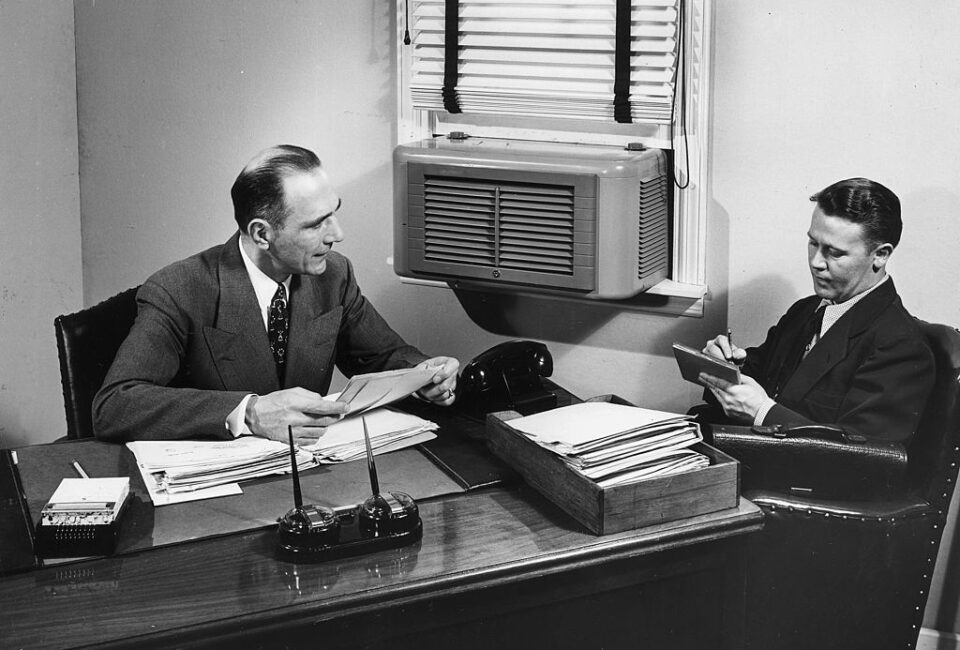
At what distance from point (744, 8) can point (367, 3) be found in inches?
48.1

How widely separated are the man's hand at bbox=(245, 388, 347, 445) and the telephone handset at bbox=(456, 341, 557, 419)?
409mm

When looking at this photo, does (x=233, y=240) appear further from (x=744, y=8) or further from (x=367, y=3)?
(x=744, y=8)

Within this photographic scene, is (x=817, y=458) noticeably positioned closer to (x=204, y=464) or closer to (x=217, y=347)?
(x=204, y=464)

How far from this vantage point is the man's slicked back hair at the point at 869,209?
8.48 ft

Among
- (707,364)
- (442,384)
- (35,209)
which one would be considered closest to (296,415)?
(442,384)

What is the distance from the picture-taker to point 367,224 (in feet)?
12.2

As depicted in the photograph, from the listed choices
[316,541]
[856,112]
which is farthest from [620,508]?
[856,112]

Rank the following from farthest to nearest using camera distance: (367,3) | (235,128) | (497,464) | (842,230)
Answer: (235,128) → (367,3) → (842,230) → (497,464)

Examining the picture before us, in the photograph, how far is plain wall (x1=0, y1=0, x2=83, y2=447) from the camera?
12.6ft

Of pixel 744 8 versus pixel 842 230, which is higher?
pixel 744 8

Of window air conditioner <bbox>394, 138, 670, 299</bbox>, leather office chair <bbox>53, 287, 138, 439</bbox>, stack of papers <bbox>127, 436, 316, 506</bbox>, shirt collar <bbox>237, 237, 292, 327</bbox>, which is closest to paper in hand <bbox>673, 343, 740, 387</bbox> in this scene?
window air conditioner <bbox>394, 138, 670, 299</bbox>

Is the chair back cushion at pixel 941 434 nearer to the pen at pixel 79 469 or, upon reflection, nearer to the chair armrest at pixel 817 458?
the chair armrest at pixel 817 458

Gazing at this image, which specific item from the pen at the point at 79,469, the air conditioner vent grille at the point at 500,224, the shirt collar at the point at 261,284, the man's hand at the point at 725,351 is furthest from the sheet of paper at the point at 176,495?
the man's hand at the point at 725,351

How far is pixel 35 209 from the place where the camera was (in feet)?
13.2
